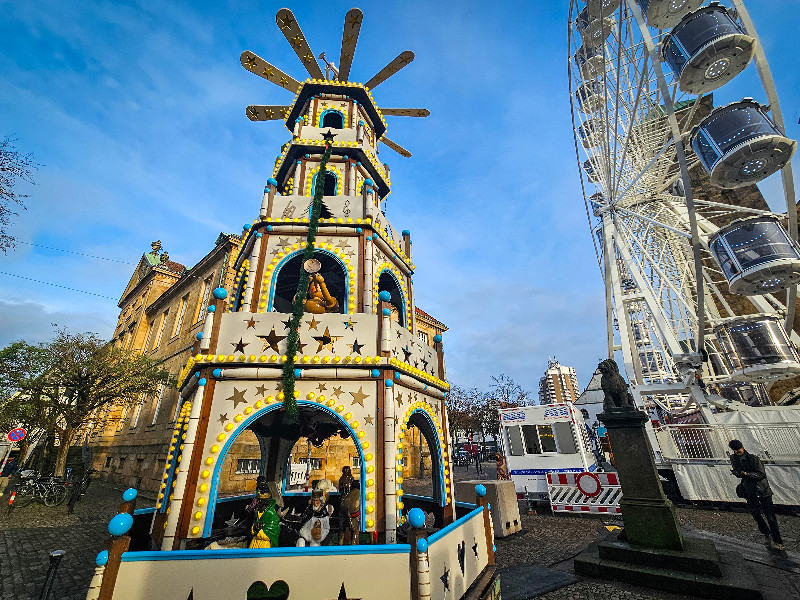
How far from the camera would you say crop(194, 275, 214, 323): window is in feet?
66.3

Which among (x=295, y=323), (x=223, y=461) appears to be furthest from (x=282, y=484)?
(x=295, y=323)

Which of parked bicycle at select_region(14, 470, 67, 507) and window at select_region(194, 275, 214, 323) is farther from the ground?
window at select_region(194, 275, 214, 323)

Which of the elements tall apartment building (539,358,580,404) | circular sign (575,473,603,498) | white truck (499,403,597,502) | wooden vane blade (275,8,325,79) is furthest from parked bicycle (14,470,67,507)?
tall apartment building (539,358,580,404)

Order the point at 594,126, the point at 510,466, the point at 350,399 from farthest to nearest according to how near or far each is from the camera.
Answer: the point at 594,126 → the point at 510,466 → the point at 350,399

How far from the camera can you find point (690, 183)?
563 inches

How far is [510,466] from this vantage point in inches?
600

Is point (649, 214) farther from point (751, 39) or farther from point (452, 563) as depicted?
point (452, 563)

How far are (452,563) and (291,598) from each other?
220 centimetres

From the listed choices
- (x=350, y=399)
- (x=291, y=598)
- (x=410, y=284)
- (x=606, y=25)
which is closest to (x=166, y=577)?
(x=291, y=598)

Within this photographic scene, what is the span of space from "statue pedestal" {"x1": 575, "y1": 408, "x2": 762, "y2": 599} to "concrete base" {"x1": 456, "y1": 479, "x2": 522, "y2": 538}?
9.44ft

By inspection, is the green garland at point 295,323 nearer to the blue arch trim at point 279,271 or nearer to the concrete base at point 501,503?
the blue arch trim at point 279,271

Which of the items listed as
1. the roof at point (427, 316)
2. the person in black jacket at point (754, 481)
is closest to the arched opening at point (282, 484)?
the person in black jacket at point (754, 481)

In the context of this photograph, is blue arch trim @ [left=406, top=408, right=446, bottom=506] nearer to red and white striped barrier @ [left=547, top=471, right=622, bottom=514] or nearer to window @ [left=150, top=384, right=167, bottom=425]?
red and white striped barrier @ [left=547, top=471, right=622, bottom=514]

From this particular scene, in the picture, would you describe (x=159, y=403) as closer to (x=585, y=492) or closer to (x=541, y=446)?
(x=541, y=446)
